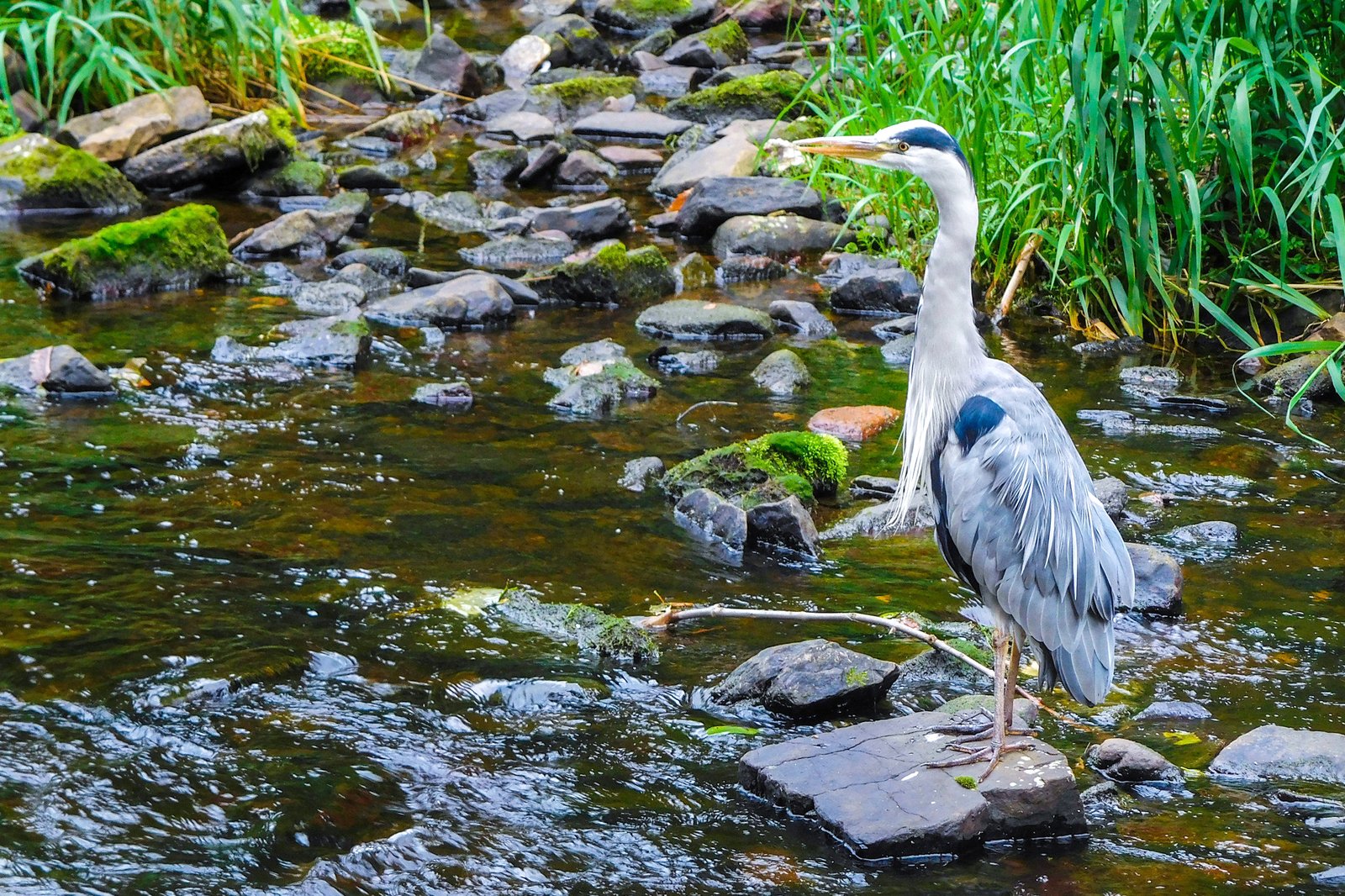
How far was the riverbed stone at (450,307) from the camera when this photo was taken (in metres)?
7.34

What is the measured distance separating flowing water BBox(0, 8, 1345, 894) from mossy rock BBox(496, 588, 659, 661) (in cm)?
8

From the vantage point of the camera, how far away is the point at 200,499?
5.00 m

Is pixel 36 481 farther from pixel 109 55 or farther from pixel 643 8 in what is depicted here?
pixel 643 8

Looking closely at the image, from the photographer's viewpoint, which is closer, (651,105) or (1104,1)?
(1104,1)

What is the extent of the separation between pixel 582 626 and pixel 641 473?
1.32 metres

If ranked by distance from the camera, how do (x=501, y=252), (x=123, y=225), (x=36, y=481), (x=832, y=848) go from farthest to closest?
1. (x=501, y=252)
2. (x=123, y=225)
3. (x=36, y=481)
4. (x=832, y=848)

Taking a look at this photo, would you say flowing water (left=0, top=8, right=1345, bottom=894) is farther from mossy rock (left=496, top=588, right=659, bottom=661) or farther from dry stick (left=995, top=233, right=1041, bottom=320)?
dry stick (left=995, top=233, right=1041, bottom=320)

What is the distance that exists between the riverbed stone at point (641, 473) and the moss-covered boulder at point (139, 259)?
3.41 m

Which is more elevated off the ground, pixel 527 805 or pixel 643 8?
pixel 643 8

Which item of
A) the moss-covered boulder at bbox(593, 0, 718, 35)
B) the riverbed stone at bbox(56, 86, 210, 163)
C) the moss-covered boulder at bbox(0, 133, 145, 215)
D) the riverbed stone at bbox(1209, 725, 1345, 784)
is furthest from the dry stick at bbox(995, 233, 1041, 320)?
the moss-covered boulder at bbox(593, 0, 718, 35)

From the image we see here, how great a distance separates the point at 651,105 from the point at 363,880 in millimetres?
10689

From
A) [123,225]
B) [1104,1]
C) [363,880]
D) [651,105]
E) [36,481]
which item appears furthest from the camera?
[651,105]

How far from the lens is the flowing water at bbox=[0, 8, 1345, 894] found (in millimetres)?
3137

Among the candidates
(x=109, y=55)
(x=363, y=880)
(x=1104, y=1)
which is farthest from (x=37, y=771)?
(x=109, y=55)
